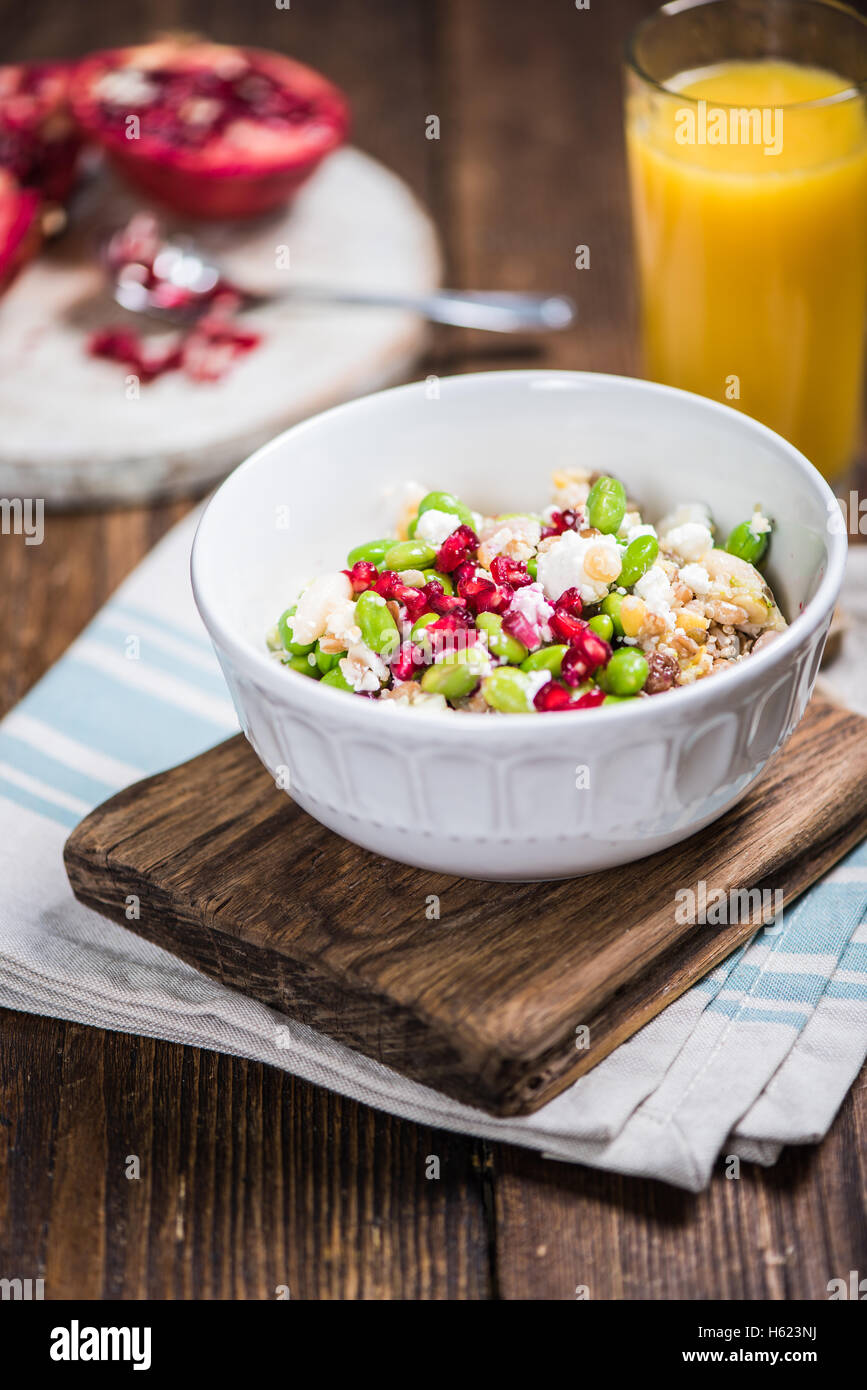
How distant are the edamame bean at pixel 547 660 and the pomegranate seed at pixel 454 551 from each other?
0.84 feet

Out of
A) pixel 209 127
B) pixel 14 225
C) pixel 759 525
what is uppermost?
pixel 209 127

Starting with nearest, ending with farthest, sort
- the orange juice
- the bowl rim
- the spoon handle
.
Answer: the bowl rim
the orange juice
the spoon handle

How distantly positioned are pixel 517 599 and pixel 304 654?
1.00 ft

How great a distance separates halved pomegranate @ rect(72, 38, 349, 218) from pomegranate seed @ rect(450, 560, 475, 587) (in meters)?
2.04

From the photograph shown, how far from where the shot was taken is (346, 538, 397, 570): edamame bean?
6.67 feet

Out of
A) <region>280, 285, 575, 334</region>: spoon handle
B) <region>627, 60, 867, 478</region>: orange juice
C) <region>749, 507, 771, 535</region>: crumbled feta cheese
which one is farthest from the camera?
<region>280, 285, 575, 334</region>: spoon handle

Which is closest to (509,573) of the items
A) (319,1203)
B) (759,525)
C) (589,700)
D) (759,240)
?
(589,700)

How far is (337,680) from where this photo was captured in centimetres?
185

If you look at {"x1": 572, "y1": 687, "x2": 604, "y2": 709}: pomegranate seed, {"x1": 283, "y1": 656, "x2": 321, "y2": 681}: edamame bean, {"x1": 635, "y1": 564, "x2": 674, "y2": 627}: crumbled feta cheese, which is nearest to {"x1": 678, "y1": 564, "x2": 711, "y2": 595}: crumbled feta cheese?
{"x1": 635, "y1": 564, "x2": 674, "y2": 627}: crumbled feta cheese

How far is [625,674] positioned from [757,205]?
4.14 feet

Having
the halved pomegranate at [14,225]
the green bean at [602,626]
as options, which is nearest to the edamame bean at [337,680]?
the green bean at [602,626]

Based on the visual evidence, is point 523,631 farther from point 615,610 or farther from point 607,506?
point 607,506

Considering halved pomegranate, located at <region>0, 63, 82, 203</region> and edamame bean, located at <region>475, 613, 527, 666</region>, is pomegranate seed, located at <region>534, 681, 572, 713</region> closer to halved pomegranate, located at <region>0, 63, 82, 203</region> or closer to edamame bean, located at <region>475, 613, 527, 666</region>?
edamame bean, located at <region>475, 613, 527, 666</region>

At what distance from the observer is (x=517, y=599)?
1.86 meters
